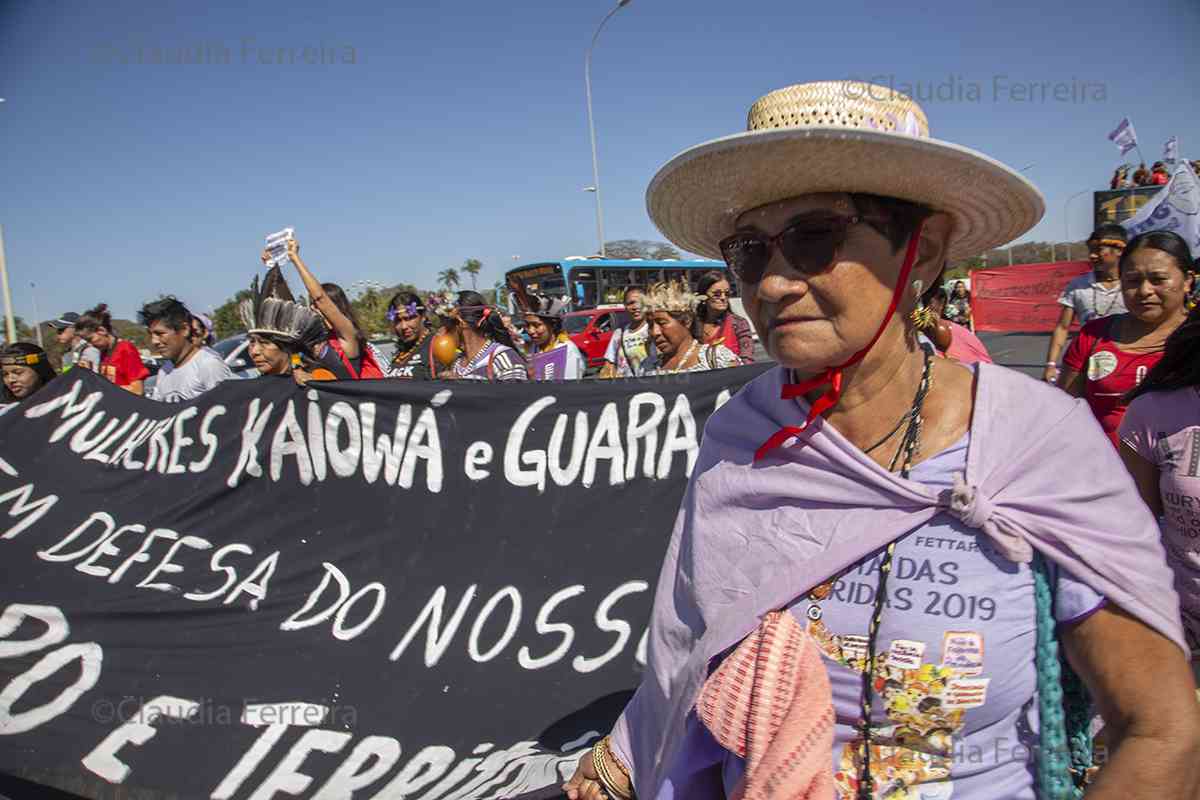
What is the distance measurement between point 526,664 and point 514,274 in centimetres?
2198

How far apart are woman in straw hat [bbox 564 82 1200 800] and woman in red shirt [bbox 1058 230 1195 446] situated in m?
2.55

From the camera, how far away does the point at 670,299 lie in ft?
18.0

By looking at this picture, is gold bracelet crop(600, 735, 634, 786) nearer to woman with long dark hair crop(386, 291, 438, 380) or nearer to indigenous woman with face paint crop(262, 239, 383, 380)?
indigenous woman with face paint crop(262, 239, 383, 380)

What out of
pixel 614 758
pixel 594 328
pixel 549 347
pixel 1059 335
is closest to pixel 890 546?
pixel 614 758

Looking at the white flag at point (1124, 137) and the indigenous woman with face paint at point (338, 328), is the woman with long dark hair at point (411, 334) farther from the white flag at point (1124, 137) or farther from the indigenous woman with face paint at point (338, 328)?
A: the white flag at point (1124, 137)

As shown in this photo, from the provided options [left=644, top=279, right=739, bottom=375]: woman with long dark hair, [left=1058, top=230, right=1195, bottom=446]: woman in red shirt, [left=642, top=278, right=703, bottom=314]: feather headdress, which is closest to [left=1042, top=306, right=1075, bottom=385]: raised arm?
[left=1058, top=230, right=1195, bottom=446]: woman in red shirt

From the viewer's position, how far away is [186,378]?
5805 millimetres

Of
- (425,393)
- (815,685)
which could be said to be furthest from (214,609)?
(815,685)

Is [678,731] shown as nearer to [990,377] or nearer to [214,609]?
[990,377]

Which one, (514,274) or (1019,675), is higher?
(514,274)

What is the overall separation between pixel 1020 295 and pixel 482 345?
20857mm

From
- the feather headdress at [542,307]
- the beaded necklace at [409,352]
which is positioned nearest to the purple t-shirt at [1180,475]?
the beaded necklace at [409,352]

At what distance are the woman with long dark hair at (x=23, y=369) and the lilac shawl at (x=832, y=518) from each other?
5693mm

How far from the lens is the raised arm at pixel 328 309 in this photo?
19.8 feet
